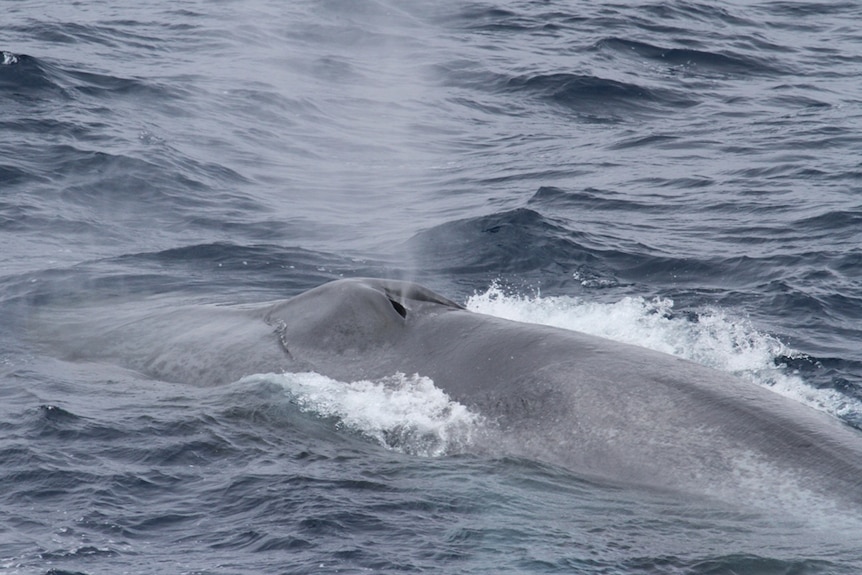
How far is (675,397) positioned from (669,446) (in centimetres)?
52

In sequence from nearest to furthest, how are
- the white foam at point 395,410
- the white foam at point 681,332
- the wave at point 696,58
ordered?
the white foam at point 395,410, the white foam at point 681,332, the wave at point 696,58

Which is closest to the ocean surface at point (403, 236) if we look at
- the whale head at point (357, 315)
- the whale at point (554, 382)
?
the whale at point (554, 382)

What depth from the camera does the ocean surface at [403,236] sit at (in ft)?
29.9

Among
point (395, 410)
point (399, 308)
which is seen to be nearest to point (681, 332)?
point (399, 308)

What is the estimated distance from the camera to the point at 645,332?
48.2 ft

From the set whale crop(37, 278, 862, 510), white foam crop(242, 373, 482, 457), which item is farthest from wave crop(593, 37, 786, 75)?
white foam crop(242, 373, 482, 457)

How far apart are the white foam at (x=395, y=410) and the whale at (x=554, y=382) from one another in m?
0.11

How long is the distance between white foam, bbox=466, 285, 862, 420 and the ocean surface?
0.06 m

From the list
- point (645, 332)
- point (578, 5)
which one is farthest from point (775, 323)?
point (578, 5)

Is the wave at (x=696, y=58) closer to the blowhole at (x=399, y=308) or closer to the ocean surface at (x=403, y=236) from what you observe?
the ocean surface at (x=403, y=236)

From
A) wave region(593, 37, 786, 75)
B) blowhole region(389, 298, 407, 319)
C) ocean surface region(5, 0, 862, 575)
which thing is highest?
blowhole region(389, 298, 407, 319)

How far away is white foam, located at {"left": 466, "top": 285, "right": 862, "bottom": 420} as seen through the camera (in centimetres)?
1305

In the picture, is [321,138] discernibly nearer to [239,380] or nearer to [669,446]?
[239,380]

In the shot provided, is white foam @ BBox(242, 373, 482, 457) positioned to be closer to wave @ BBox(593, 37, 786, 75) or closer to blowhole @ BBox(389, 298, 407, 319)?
blowhole @ BBox(389, 298, 407, 319)
